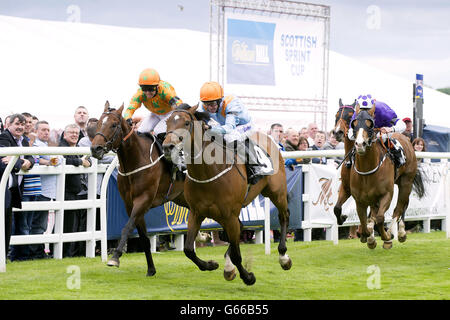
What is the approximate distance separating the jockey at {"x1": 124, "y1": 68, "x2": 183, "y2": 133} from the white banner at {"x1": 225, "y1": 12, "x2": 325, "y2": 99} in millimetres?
10835

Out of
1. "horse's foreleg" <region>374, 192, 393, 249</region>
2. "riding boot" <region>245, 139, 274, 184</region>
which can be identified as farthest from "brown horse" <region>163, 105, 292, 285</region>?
"horse's foreleg" <region>374, 192, 393, 249</region>

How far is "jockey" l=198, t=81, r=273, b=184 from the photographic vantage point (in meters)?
6.33

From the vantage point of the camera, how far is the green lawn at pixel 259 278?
5969 millimetres

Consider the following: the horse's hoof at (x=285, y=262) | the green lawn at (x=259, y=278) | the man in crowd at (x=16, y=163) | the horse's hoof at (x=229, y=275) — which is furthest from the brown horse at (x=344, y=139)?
the man in crowd at (x=16, y=163)

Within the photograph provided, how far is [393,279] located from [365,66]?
733 inches

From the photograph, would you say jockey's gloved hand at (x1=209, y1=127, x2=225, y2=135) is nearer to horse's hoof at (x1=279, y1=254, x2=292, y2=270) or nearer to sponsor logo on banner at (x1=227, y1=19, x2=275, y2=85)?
horse's hoof at (x1=279, y1=254, x2=292, y2=270)

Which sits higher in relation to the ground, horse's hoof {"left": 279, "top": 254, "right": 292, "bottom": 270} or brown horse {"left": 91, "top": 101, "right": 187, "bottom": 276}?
brown horse {"left": 91, "top": 101, "right": 187, "bottom": 276}

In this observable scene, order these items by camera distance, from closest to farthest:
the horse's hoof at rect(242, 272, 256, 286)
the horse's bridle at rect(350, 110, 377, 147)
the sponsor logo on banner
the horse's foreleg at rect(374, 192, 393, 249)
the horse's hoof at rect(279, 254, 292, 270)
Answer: the horse's hoof at rect(242, 272, 256, 286), the horse's hoof at rect(279, 254, 292, 270), the horse's bridle at rect(350, 110, 377, 147), the horse's foreleg at rect(374, 192, 393, 249), the sponsor logo on banner

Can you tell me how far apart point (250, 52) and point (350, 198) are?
28.8ft

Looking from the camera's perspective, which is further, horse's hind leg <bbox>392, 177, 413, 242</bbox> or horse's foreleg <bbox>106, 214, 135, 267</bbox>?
horse's hind leg <bbox>392, 177, 413, 242</bbox>

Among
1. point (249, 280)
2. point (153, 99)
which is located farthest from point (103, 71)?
point (249, 280)

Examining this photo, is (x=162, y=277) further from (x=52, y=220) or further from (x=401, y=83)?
(x=401, y=83)

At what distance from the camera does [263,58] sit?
63.9ft
